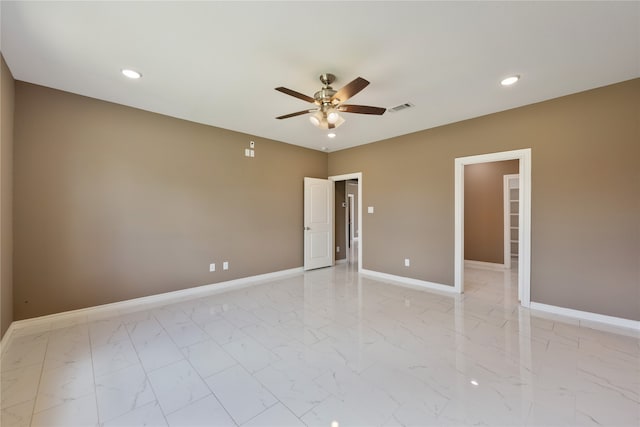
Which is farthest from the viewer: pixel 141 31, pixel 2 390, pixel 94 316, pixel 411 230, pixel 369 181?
pixel 369 181

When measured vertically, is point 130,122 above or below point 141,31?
below

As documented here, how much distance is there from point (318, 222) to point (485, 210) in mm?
3835

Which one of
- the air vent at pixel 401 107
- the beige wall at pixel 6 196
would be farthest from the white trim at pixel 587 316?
the beige wall at pixel 6 196

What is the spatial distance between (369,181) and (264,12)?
12.1 feet

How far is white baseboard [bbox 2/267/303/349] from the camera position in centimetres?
271

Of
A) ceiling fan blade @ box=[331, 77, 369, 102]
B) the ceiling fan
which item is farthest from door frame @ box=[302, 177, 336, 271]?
ceiling fan blade @ box=[331, 77, 369, 102]

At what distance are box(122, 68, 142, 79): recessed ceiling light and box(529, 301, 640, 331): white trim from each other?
17.6ft

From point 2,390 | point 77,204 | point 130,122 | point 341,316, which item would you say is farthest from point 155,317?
point 130,122

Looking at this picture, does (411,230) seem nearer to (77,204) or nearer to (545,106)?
(545,106)

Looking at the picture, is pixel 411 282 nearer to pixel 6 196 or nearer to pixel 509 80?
pixel 509 80

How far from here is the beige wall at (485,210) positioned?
18.3 ft

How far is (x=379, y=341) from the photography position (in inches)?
97.7

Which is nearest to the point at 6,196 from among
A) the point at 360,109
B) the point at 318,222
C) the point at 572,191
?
the point at 360,109

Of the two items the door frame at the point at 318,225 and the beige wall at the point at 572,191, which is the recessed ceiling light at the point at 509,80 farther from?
the door frame at the point at 318,225
